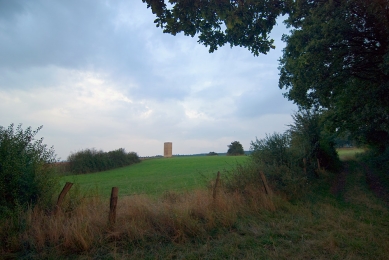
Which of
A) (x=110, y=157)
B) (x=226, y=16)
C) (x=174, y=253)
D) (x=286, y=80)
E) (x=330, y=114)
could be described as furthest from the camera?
(x=110, y=157)

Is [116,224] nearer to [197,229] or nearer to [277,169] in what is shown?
[197,229]

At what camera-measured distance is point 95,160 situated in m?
51.2

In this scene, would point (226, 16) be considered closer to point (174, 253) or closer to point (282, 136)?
point (174, 253)

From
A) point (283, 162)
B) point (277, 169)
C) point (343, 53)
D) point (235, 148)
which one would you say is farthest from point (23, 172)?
point (235, 148)

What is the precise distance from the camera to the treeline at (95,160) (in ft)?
155

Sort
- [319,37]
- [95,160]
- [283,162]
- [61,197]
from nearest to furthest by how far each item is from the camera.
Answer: [61,197], [319,37], [283,162], [95,160]

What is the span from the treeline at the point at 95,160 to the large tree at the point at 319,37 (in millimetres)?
42822

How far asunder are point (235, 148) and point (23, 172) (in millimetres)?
94939

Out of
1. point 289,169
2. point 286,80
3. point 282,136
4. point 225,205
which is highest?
point 286,80

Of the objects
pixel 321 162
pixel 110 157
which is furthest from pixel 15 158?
pixel 110 157

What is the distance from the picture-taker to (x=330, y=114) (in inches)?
641

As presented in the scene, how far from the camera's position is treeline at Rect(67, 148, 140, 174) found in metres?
47.3

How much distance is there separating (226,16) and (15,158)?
587 cm

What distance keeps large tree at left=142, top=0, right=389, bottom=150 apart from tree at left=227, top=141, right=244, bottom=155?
84.0 m
